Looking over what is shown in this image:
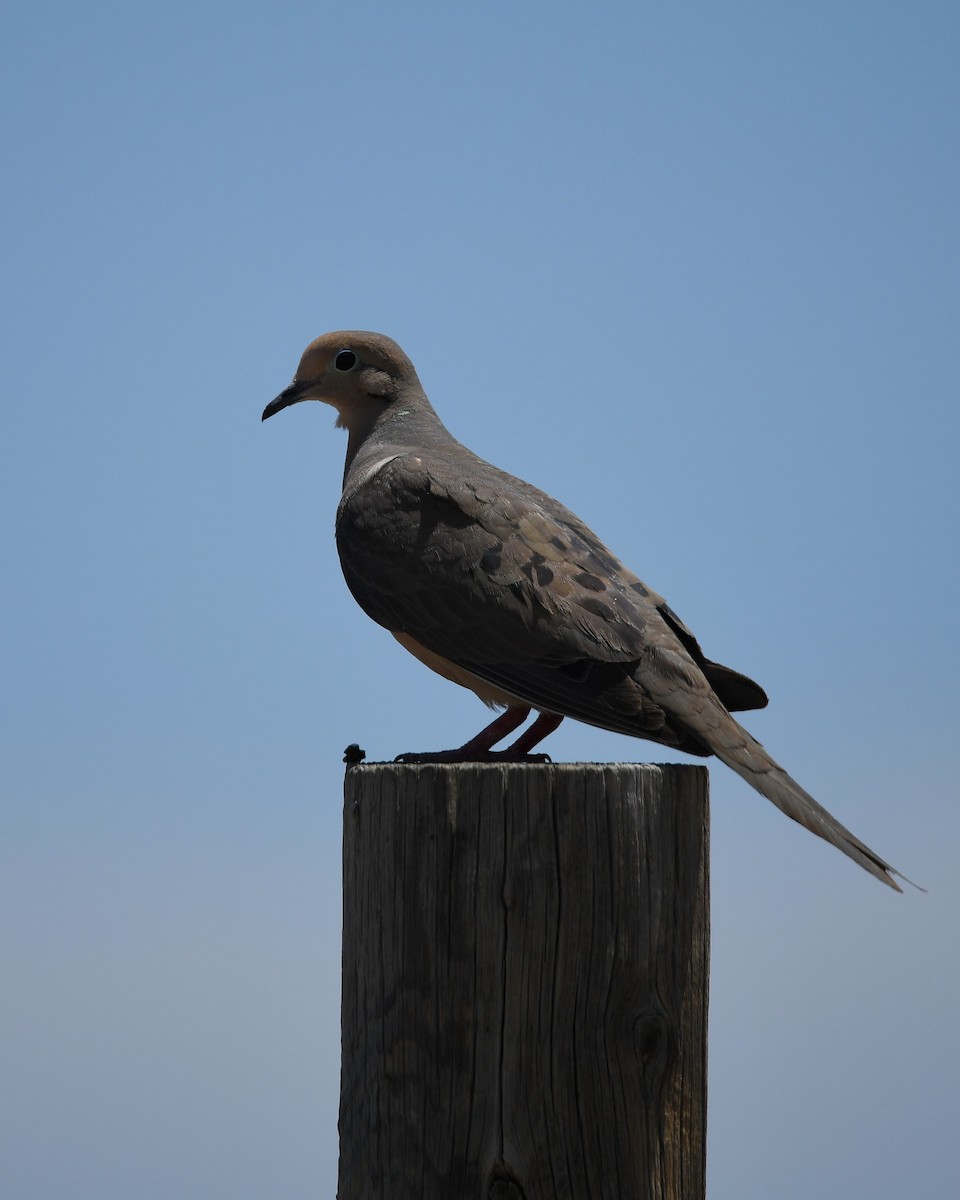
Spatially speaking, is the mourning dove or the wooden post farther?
the mourning dove

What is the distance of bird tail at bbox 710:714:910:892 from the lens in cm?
379

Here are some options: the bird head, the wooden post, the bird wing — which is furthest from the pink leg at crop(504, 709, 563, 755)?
the bird head

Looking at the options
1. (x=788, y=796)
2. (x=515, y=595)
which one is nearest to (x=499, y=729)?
(x=515, y=595)

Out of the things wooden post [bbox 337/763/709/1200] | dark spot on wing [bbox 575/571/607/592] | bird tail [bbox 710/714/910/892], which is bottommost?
wooden post [bbox 337/763/709/1200]

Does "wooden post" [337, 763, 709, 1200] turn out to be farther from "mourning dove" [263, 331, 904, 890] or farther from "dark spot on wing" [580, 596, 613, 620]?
→ "dark spot on wing" [580, 596, 613, 620]

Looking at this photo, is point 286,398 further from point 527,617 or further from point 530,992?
point 530,992

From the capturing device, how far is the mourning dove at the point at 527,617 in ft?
13.8

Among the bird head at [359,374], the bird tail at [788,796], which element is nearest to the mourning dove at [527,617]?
the bird tail at [788,796]

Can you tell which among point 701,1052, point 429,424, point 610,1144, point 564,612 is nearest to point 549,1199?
point 610,1144

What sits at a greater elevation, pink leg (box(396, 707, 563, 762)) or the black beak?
the black beak

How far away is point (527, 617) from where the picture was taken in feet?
14.8

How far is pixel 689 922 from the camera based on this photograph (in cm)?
333

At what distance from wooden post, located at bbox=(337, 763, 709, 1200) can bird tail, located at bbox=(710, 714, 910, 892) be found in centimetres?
65

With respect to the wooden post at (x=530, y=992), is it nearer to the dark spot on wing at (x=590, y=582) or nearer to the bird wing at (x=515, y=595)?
the bird wing at (x=515, y=595)
